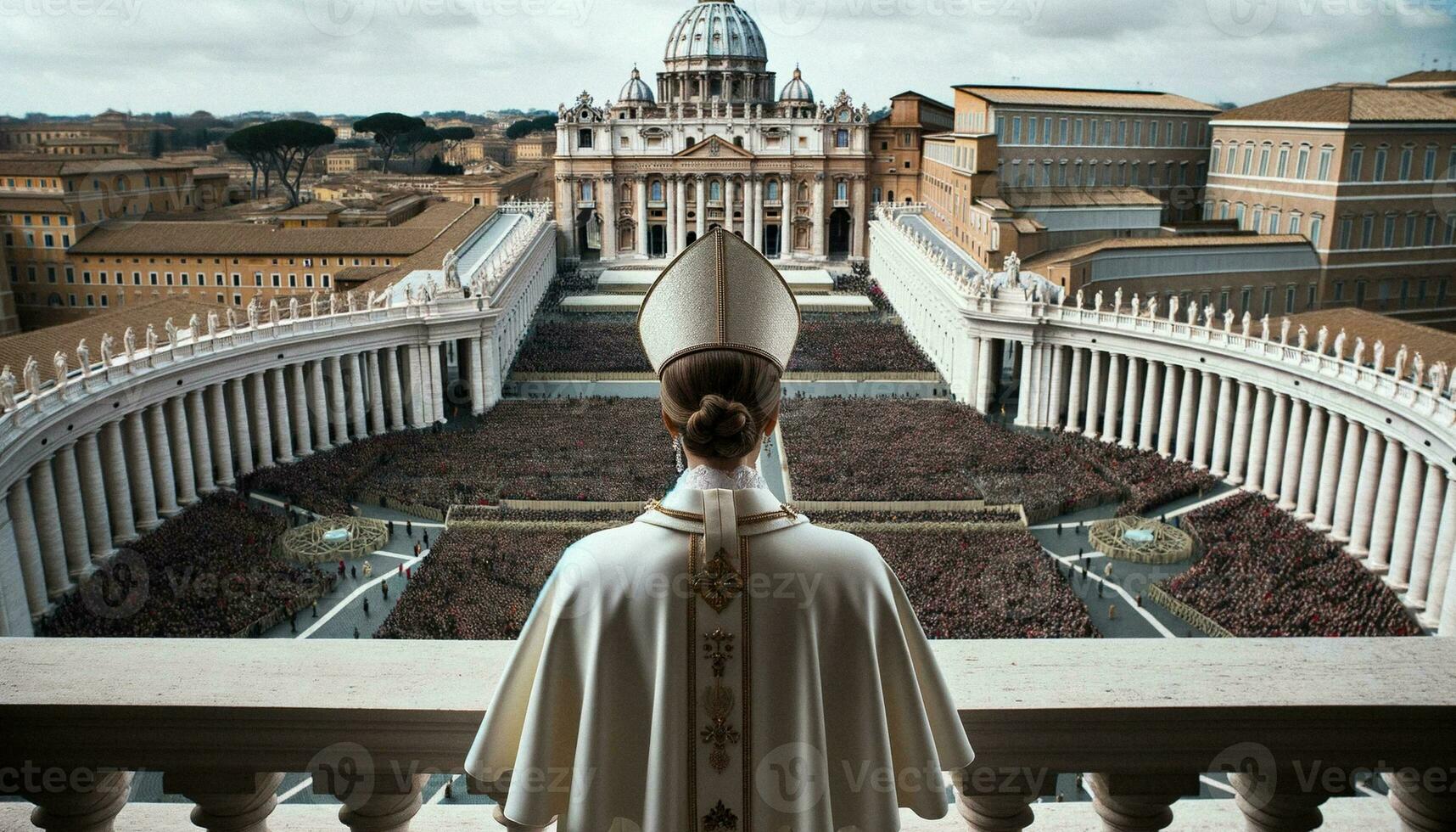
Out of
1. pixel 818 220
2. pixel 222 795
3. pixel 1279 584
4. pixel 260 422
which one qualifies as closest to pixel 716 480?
pixel 222 795

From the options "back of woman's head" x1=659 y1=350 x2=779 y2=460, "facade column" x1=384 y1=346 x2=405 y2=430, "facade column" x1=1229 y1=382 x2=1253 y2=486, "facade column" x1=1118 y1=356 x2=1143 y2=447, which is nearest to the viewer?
"back of woman's head" x1=659 y1=350 x2=779 y2=460

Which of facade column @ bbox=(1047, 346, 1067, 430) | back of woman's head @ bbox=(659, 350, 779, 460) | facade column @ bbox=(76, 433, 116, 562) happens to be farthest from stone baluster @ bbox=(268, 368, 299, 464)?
back of woman's head @ bbox=(659, 350, 779, 460)

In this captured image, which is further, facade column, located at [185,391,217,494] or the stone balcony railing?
facade column, located at [185,391,217,494]

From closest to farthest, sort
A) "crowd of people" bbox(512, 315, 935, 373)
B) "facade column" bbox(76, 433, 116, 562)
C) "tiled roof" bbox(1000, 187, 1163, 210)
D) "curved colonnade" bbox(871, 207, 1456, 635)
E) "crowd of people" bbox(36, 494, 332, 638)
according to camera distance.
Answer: "crowd of people" bbox(36, 494, 332, 638)
"curved colonnade" bbox(871, 207, 1456, 635)
"facade column" bbox(76, 433, 116, 562)
"crowd of people" bbox(512, 315, 935, 373)
"tiled roof" bbox(1000, 187, 1163, 210)

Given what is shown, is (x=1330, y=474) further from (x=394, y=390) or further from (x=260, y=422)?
(x=260, y=422)

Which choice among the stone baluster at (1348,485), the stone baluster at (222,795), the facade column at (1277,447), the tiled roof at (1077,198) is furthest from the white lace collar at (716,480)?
the tiled roof at (1077,198)

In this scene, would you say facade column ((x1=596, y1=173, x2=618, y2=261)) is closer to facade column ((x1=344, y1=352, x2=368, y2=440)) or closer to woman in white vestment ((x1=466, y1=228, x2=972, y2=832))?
facade column ((x1=344, y1=352, x2=368, y2=440))

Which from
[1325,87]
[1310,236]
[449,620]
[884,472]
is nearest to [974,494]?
[884,472]

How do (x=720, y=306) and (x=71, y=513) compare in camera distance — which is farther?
(x=71, y=513)

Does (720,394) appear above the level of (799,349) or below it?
above
